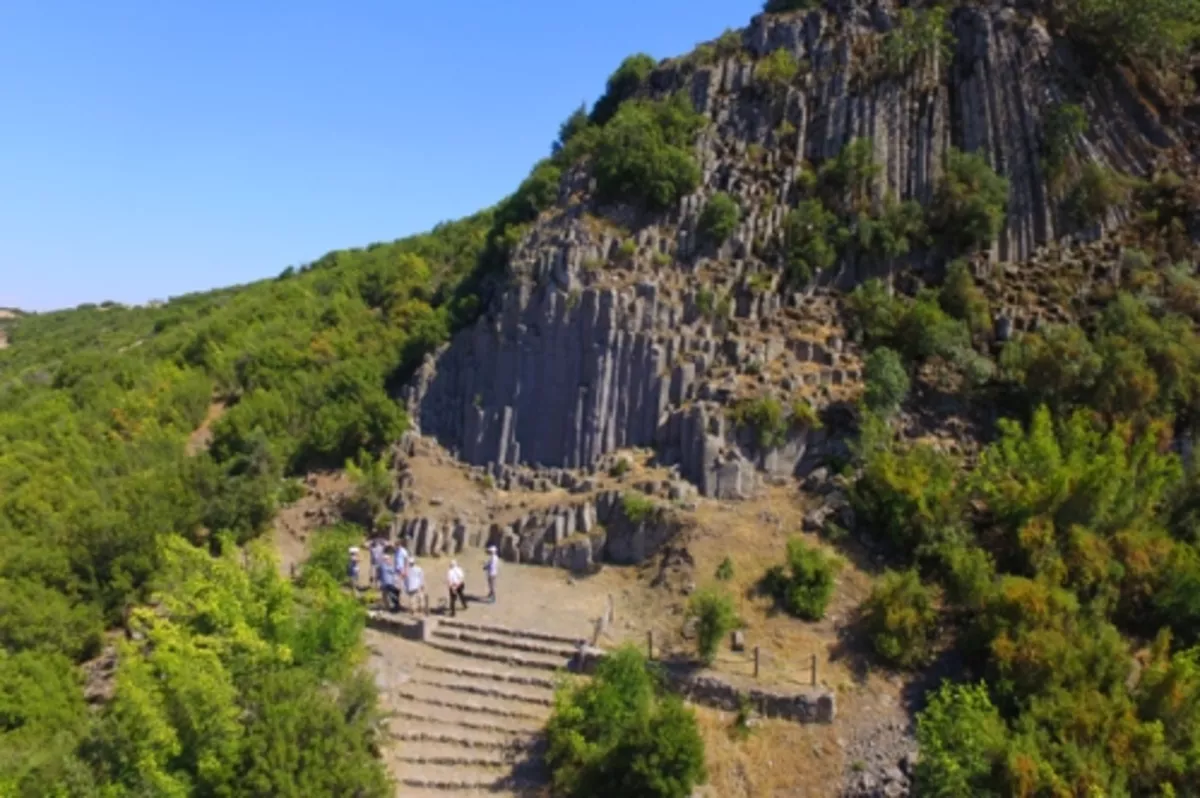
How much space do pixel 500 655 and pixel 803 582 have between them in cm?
546

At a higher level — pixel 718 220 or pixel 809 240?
pixel 718 220

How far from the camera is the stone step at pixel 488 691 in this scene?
48.4 ft

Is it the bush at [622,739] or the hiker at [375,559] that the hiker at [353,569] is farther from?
the bush at [622,739]

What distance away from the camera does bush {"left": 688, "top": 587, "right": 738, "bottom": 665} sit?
14688 millimetres

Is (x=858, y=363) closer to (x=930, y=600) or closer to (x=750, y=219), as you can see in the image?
(x=750, y=219)

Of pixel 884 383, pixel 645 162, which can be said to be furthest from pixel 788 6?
pixel 884 383

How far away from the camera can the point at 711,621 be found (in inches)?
579

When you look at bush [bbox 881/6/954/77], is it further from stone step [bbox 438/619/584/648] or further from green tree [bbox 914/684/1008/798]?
stone step [bbox 438/619/584/648]

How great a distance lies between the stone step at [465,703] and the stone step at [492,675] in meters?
0.41

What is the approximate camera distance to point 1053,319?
71.1ft

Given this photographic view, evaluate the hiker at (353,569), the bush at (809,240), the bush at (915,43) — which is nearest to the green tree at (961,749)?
the hiker at (353,569)

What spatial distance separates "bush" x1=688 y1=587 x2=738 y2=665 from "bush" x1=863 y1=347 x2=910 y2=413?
6559 mm

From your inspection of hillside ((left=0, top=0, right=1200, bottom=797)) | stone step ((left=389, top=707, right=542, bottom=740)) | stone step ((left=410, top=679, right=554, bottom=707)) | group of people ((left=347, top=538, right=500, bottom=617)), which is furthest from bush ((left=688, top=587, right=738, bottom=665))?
group of people ((left=347, top=538, right=500, bottom=617))

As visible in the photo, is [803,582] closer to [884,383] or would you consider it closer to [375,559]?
[884,383]
